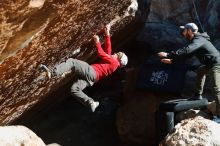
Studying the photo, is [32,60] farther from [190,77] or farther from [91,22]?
[190,77]

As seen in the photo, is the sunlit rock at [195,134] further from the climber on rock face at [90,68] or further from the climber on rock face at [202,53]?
the climber on rock face at [90,68]

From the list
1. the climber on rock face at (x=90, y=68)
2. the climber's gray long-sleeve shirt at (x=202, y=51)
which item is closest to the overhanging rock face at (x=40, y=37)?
the climber on rock face at (x=90, y=68)

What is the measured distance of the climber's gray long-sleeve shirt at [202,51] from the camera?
6801 mm

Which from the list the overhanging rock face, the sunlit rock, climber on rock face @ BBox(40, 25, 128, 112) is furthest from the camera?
climber on rock face @ BBox(40, 25, 128, 112)

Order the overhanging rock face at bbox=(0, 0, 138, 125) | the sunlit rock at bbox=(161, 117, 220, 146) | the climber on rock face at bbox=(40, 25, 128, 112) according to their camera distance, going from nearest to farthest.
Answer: the overhanging rock face at bbox=(0, 0, 138, 125)
the sunlit rock at bbox=(161, 117, 220, 146)
the climber on rock face at bbox=(40, 25, 128, 112)

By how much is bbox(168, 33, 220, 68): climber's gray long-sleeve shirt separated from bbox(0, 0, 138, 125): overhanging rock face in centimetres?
136

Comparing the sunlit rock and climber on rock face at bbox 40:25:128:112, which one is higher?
climber on rock face at bbox 40:25:128:112

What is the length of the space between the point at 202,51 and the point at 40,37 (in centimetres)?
294

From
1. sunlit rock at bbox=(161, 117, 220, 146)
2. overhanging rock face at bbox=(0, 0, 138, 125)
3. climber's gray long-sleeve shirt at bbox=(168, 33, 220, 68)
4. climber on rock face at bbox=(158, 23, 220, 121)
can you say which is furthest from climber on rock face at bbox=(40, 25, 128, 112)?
sunlit rock at bbox=(161, 117, 220, 146)

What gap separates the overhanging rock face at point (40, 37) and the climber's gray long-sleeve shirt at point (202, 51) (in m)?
1.36

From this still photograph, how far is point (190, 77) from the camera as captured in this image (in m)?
10.4

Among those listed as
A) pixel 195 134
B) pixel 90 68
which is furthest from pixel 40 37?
pixel 195 134

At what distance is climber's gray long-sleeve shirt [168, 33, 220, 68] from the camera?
6801mm

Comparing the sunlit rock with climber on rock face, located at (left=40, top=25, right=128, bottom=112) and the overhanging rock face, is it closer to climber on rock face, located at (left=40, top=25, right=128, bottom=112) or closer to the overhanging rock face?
climber on rock face, located at (left=40, top=25, right=128, bottom=112)
